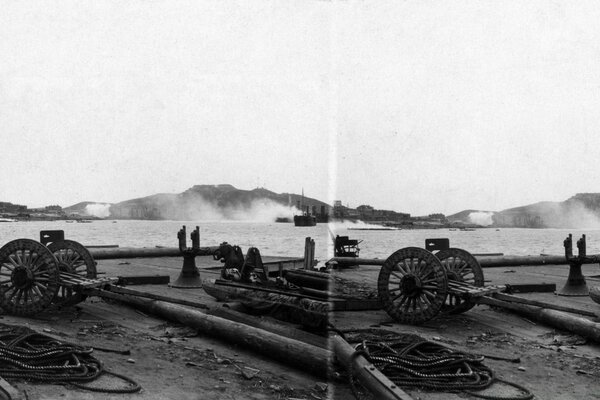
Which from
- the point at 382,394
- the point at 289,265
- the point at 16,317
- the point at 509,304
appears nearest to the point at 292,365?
the point at 382,394

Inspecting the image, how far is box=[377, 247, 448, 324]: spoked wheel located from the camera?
11031 mm

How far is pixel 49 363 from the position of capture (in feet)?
24.4

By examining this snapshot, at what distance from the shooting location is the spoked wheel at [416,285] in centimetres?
1103

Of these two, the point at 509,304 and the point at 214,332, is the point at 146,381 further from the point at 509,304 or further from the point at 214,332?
the point at 509,304

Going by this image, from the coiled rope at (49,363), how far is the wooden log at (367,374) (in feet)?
8.44

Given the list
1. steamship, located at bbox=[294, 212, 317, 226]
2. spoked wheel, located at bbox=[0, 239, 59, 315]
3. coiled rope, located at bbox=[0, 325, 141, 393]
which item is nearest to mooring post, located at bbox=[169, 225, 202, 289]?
spoked wheel, located at bbox=[0, 239, 59, 315]

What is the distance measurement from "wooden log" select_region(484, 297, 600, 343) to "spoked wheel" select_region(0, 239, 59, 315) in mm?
8220

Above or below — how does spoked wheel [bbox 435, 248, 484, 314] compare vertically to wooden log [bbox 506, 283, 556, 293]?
above

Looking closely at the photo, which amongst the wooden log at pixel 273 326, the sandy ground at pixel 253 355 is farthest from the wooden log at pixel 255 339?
the wooden log at pixel 273 326

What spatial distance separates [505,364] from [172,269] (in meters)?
15.3

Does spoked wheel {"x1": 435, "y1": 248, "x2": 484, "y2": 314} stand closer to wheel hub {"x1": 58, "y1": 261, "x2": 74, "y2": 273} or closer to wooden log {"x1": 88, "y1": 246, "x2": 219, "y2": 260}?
wheel hub {"x1": 58, "y1": 261, "x2": 74, "y2": 273}

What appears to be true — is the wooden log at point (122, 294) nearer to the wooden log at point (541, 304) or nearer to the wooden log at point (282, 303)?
the wooden log at point (282, 303)

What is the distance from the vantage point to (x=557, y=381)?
798 centimetres

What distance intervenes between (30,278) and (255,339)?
4.66 meters
